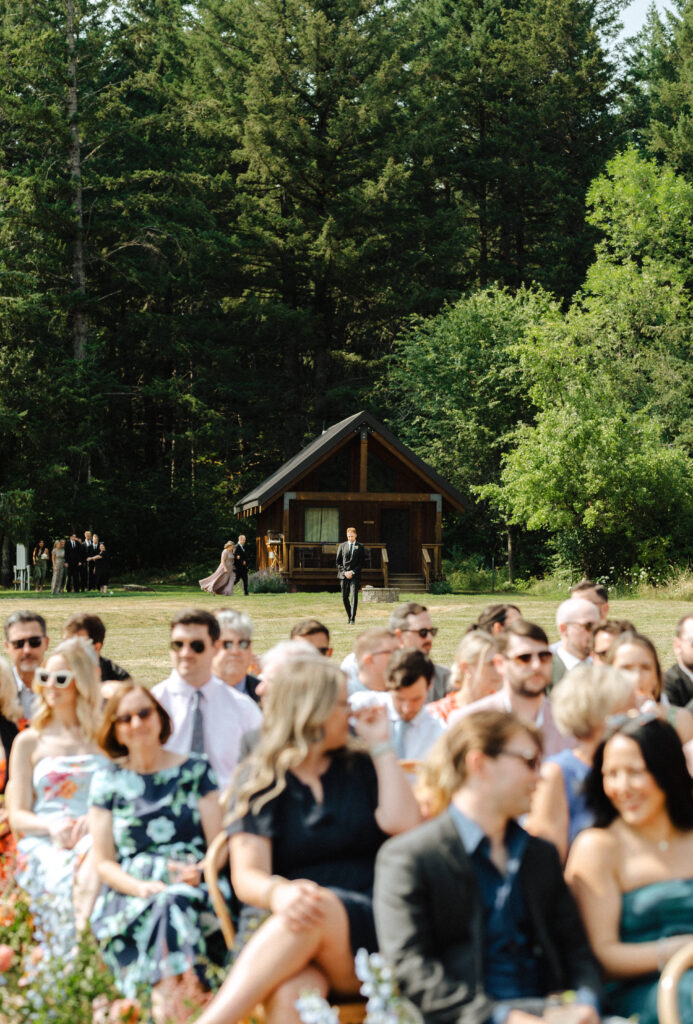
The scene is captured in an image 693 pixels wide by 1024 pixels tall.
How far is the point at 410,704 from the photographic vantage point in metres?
5.91

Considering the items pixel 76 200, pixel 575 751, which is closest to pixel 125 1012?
pixel 575 751

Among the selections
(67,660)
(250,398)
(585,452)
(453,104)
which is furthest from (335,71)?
(67,660)

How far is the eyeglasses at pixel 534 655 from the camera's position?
18.2ft

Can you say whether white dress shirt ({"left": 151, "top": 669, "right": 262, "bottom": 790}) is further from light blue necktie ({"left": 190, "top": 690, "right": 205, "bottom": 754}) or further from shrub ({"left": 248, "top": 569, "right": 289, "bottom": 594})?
shrub ({"left": 248, "top": 569, "right": 289, "bottom": 594})

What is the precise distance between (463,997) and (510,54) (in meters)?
47.4

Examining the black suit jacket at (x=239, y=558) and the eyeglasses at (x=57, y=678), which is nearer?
the eyeglasses at (x=57, y=678)

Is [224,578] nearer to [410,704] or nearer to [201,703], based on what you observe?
[201,703]

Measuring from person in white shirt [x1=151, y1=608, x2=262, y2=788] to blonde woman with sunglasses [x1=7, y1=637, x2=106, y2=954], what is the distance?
0.72m

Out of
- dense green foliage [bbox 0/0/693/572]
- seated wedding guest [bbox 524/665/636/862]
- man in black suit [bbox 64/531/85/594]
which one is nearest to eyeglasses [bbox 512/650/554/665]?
seated wedding guest [bbox 524/665/636/862]

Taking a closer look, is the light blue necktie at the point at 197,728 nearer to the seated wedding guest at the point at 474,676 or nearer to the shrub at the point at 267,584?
the seated wedding guest at the point at 474,676

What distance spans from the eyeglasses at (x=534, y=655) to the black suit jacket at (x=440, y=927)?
2.11 m

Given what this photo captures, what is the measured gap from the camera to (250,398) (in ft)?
150

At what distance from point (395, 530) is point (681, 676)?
30.0 meters

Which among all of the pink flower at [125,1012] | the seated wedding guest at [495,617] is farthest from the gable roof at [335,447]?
the pink flower at [125,1012]
